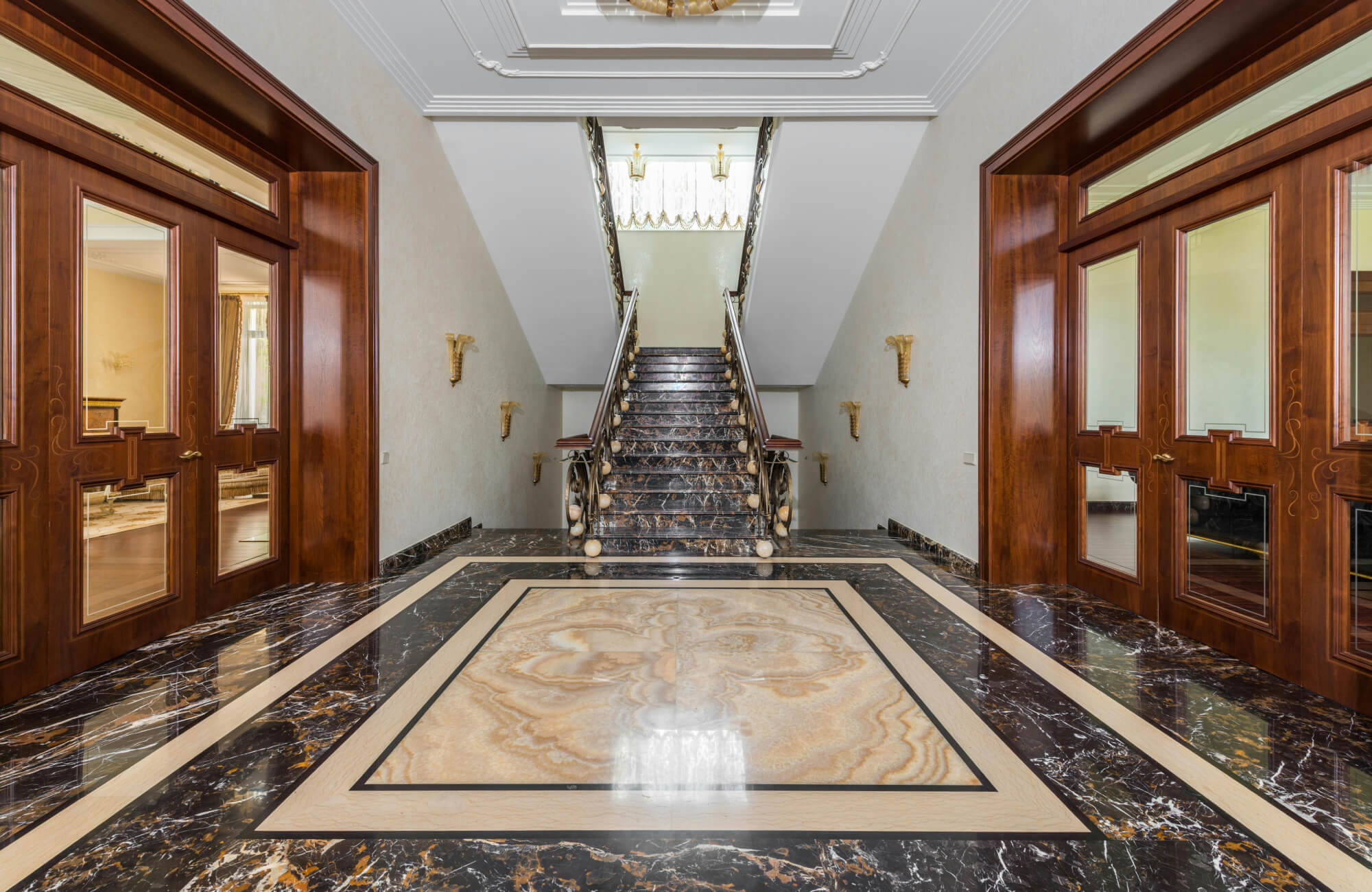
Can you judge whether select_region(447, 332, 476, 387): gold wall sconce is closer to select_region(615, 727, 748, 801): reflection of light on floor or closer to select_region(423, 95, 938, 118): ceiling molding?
select_region(423, 95, 938, 118): ceiling molding

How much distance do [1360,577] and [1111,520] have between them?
126 cm

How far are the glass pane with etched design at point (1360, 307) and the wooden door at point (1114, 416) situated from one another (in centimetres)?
86

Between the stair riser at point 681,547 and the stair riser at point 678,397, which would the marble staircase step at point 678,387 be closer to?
the stair riser at point 678,397

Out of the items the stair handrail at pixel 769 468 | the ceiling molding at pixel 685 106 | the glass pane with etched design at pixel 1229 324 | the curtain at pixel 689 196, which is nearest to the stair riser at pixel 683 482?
the stair handrail at pixel 769 468

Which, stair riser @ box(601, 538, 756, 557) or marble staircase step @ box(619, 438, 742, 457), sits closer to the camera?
stair riser @ box(601, 538, 756, 557)

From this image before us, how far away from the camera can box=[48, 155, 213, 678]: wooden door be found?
2486 mm

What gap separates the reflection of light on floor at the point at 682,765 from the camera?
1.75 meters

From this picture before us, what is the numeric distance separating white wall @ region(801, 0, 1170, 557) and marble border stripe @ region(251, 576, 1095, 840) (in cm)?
256

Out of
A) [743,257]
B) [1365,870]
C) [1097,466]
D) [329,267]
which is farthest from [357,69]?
[1365,870]

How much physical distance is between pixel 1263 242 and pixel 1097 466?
4.64ft

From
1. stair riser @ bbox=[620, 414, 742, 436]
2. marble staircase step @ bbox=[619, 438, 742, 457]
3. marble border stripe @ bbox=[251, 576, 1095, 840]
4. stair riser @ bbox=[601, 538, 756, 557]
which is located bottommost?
marble border stripe @ bbox=[251, 576, 1095, 840]

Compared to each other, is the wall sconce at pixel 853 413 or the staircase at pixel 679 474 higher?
the wall sconce at pixel 853 413

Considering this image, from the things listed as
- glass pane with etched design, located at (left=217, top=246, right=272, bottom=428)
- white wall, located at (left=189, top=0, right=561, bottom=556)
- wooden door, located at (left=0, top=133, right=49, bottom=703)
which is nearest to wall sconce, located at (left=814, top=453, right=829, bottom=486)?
white wall, located at (left=189, top=0, right=561, bottom=556)

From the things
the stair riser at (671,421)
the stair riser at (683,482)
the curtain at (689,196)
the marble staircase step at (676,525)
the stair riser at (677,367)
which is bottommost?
the marble staircase step at (676,525)
